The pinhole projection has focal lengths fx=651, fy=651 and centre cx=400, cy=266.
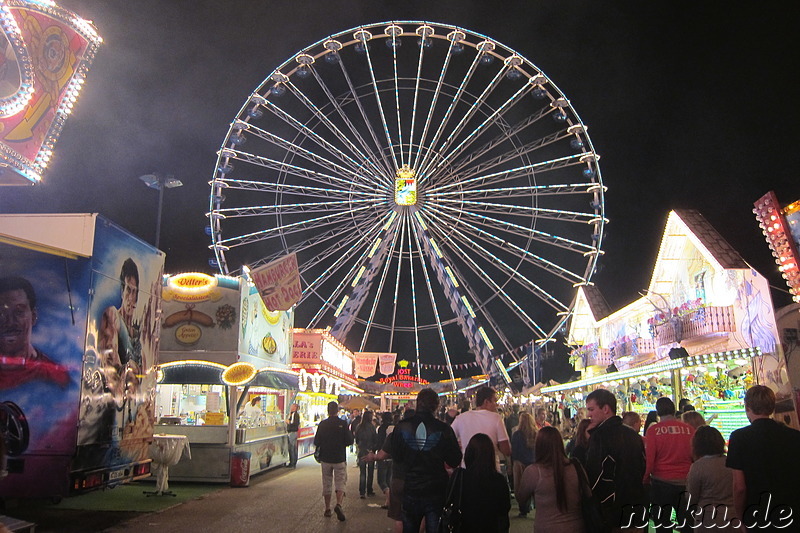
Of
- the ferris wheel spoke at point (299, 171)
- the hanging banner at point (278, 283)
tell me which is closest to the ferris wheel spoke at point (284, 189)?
the ferris wheel spoke at point (299, 171)

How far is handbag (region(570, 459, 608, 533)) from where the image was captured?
416 centimetres

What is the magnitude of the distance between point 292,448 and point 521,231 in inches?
471

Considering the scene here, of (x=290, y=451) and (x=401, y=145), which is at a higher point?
(x=401, y=145)

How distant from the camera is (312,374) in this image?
940 inches

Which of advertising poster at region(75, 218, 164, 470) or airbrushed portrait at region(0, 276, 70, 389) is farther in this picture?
advertising poster at region(75, 218, 164, 470)

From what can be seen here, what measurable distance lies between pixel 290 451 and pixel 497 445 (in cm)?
1288

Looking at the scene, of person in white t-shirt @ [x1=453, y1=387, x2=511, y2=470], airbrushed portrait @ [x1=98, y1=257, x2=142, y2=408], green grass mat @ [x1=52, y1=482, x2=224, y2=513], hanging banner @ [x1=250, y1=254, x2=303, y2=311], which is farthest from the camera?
hanging banner @ [x1=250, y1=254, x2=303, y2=311]

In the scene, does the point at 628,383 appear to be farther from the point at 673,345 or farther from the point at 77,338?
the point at 77,338

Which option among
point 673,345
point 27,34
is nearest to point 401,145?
point 673,345

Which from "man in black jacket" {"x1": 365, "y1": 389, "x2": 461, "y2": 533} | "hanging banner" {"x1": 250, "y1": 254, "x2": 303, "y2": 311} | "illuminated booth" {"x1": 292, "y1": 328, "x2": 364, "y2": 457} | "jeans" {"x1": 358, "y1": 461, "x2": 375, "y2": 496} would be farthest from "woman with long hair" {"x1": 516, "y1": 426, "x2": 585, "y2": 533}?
"illuminated booth" {"x1": 292, "y1": 328, "x2": 364, "y2": 457}

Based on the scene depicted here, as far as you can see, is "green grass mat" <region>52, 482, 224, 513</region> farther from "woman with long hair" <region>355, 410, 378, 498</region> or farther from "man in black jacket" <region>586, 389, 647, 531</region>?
"man in black jacket" <region>586, 389, 647, 531</region>

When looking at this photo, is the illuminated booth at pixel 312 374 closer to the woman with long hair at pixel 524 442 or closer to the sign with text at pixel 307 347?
the sign with text at pixel 307 347

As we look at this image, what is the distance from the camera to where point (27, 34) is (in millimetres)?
7391

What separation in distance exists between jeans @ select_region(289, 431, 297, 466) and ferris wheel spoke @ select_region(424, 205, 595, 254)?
10696mm
